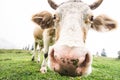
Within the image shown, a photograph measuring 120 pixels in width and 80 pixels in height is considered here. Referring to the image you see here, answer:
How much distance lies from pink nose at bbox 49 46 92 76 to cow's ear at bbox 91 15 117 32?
11.4 feet

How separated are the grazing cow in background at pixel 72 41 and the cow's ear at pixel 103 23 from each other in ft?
1.81

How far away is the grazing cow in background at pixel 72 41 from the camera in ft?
23.5

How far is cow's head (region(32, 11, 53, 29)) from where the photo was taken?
1154cm

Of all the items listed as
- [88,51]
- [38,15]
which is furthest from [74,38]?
[38,15]

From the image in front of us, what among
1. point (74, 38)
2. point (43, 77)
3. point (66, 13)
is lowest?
point (43, 77)

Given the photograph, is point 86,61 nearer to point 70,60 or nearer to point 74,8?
point 70,60

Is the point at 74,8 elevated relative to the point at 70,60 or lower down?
elevated

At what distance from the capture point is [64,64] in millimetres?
7230

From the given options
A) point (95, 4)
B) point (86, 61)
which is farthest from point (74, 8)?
point (86, 61)

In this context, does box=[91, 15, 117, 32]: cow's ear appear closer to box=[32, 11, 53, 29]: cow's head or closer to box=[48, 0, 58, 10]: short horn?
box=[48, 0, 58, 10]: short horn

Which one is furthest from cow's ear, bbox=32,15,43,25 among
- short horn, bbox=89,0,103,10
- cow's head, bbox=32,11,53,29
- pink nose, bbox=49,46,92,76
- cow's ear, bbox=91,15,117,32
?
pink nose, bbox=49,46,92,76

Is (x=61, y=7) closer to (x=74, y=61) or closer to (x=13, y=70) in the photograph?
(x=74, y=61)

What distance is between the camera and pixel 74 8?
921cm

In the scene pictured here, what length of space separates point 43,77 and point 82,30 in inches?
194
